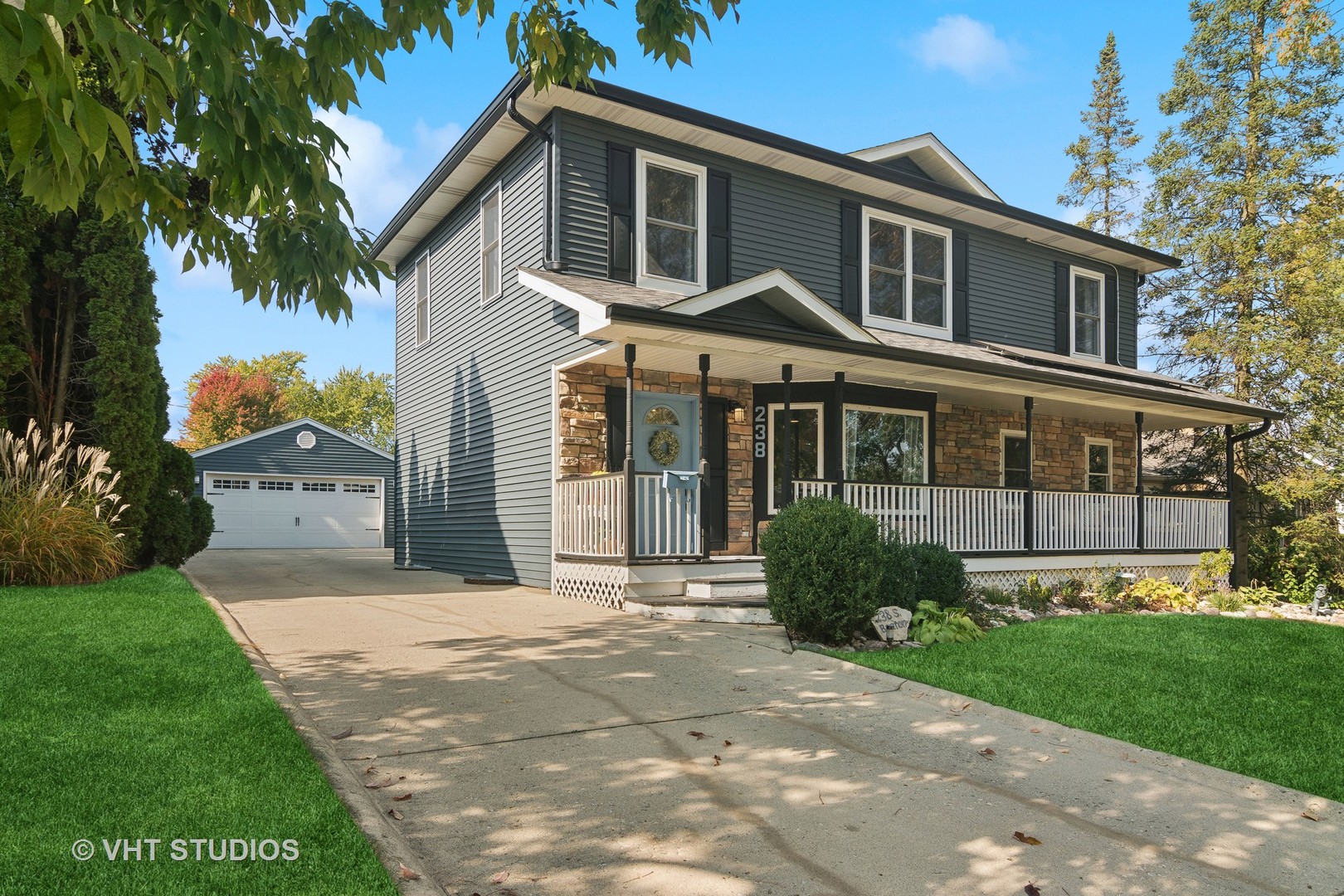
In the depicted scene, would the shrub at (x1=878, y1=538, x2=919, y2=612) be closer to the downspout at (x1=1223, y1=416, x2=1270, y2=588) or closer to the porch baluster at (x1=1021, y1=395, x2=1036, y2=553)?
the porch baluster at (x1=1021, y1=395, x2=1036, y2=553)

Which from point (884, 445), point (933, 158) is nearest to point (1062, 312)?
point (933, 158)

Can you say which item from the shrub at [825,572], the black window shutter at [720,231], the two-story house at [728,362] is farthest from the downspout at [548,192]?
the shrub at [825,572]

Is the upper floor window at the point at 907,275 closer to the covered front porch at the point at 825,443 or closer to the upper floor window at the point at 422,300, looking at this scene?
the covered front porch at the point at 825,443

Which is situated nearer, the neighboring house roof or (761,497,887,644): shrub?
(761,497,887,644): shrub

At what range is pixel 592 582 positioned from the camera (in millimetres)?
10367

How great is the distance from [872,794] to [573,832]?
4.52ft

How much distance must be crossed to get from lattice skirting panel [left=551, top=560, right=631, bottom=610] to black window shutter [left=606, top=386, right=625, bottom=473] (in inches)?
53.0

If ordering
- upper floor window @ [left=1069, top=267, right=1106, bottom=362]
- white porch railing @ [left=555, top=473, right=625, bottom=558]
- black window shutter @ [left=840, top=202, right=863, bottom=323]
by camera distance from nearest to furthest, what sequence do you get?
1. white porch railing @ [left=555, top=473, right=625, bottom=558]
2. black window shutter @ [left=840, top=202, right=863, bottom=323]
3. upper floor window @ [left=1069, top=267, right=1106, bottom=362]

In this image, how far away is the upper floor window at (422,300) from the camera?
1648 cm

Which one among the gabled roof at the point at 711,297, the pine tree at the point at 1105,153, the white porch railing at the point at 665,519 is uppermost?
the pine tree at the point at 1105,153

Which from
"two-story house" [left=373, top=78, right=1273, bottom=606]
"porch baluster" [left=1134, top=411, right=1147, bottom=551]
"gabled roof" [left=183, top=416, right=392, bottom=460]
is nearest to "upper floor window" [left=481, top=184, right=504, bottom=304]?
"two-story house" [left=373, top=78, right=1273, bottom=606]

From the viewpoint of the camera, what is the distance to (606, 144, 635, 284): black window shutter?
1145 centimetres

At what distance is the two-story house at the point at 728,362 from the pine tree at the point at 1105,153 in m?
13.2

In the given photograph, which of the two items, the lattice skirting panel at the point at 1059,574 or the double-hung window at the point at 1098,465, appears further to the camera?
the double-hung window at the point at 1098,465
